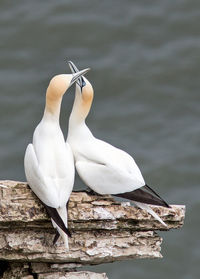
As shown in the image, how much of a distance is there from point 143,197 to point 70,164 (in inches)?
24.9

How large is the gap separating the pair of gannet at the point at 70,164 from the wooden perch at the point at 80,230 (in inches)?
4.6

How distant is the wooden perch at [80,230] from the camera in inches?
309

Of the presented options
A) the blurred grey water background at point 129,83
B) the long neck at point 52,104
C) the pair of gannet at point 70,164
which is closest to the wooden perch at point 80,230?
the pair of gannet at point 70,164

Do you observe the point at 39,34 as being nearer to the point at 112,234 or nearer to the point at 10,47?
the point at 10,47

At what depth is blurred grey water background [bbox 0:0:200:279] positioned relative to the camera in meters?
13.9

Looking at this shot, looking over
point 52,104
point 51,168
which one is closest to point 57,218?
point 51,168

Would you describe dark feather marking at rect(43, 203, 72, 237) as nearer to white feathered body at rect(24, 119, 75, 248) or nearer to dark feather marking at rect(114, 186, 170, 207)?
white feathered body at rect(24, 119, 75, 248)

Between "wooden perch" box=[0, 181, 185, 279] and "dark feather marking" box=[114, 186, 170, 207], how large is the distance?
0.09m

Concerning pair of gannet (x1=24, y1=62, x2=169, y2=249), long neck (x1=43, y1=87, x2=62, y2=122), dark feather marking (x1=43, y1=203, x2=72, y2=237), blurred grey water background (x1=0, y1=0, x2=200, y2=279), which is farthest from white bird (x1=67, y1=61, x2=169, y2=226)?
blurred grey water background (x1=0, y1=0, x2=200, y2=279)

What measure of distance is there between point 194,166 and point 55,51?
9.84 ft

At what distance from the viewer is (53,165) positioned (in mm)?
7945

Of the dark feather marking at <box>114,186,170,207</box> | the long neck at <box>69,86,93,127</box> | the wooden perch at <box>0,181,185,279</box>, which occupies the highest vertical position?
the long neck at <box>69,86,93,127</box>

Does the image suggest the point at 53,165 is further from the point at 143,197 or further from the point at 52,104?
the point at 143,197

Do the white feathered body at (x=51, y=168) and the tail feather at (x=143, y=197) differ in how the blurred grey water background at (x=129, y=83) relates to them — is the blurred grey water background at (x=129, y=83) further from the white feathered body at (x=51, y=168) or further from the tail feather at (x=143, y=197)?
the white feathered body at (x=51, y=168)
